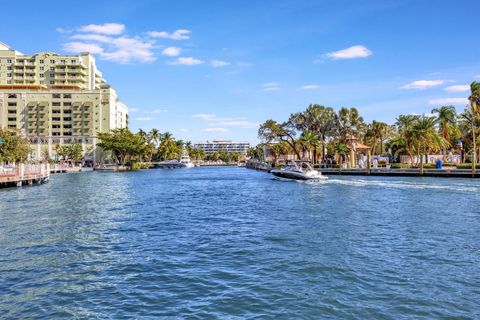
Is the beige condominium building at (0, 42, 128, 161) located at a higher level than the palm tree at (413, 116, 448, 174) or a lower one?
higher

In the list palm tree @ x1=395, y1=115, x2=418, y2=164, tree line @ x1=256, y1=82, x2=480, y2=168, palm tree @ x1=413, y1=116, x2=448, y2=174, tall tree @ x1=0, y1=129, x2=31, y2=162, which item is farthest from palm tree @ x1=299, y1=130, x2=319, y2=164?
tall tree @ x1=0, y1=129, x2=31, y2=162

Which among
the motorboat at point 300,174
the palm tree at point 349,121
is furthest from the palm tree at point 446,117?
the motorboat at point 300,174

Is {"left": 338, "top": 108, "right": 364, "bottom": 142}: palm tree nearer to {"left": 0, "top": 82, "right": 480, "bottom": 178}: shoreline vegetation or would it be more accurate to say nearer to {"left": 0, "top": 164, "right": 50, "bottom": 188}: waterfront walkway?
{"left": 0, "top": 82, "right": 480, "bottom": 178}: shoreline vegetation

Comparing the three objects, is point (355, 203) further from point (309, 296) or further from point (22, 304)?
point (22, 304)

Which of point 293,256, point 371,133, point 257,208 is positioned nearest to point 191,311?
point 293,256

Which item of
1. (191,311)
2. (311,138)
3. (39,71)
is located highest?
(39,71)

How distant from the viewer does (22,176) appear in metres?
59.9

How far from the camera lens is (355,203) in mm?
35719

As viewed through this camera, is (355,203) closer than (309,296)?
No

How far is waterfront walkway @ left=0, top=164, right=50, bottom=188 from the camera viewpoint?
57.1m

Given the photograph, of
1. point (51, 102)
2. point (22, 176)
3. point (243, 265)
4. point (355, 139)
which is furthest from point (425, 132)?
point (51, 102)

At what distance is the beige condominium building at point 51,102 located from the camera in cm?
16175

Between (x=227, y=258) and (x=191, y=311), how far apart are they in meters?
5.71

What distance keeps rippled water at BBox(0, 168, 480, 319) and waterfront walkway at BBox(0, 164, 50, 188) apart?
32243 mm
